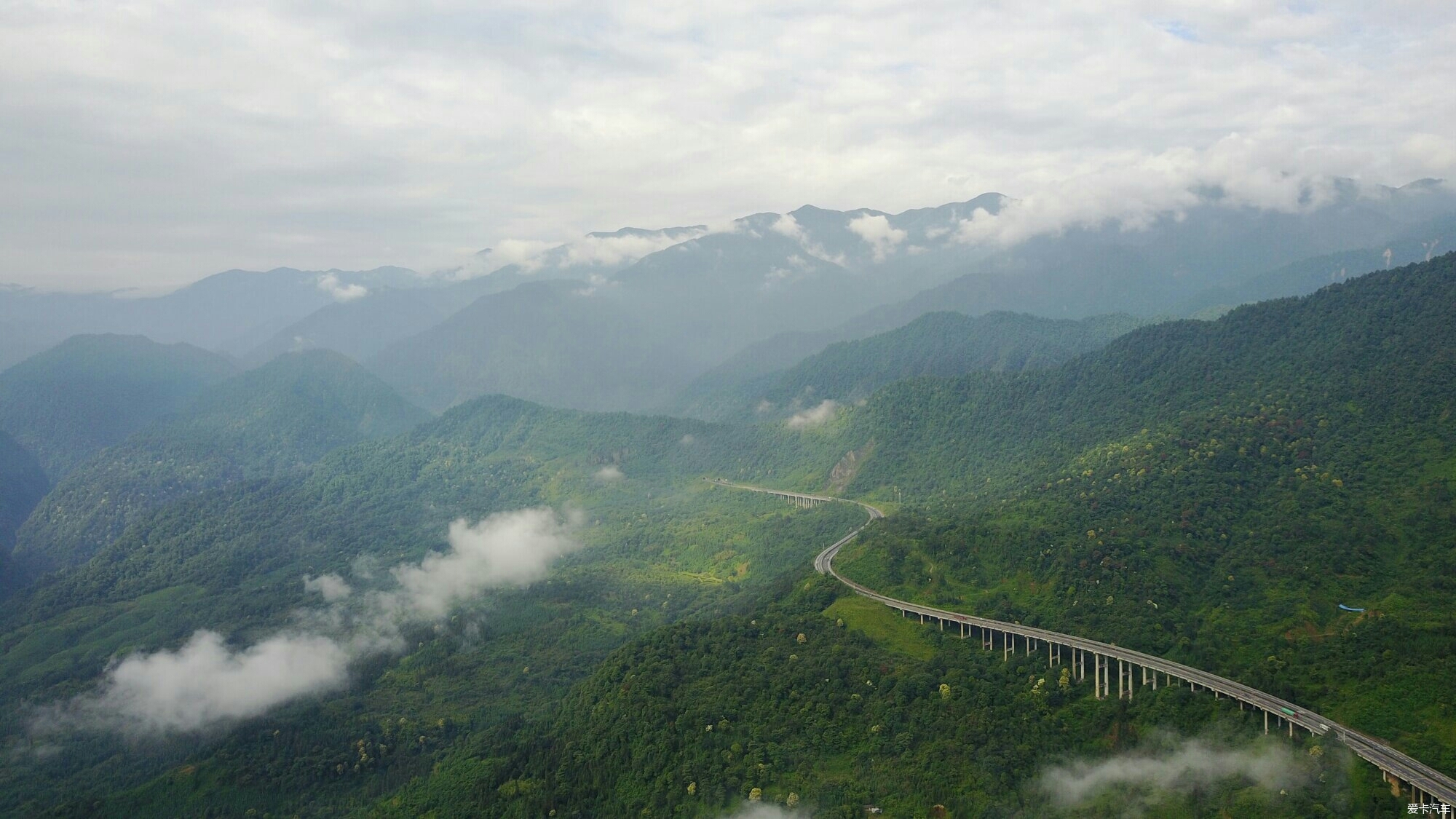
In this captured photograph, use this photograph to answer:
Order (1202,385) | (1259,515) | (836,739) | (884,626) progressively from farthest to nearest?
(1202,385), (1259,515), (884,626), (836,739)

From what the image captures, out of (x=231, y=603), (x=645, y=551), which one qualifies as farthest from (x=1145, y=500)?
(x=231, y=603)

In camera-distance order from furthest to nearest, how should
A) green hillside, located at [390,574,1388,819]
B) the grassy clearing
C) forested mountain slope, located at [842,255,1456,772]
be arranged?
the grassy clearing < forested mountain slope, located at [842,255,1456,772] < green hillside, located at [390,574,1388,819]

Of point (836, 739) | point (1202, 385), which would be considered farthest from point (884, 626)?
point (1202, 385)

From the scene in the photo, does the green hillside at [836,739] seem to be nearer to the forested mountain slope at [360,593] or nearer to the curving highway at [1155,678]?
the curving highway at [1155,678]

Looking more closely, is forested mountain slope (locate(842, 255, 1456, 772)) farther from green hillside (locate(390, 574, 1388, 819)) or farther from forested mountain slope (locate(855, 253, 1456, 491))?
green hillside (locate(390, 574, 1388, 819))

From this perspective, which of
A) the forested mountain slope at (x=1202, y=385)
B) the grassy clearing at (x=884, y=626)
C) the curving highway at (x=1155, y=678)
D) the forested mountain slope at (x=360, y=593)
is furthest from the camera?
the forested mountain slope at (x=1202, y=385)

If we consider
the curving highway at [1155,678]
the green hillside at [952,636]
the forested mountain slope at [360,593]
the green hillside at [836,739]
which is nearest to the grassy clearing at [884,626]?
the green hillside at [836,739]

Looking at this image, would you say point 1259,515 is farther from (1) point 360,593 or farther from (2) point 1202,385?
(1) point 360,593

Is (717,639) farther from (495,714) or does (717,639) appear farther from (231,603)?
(231,603)

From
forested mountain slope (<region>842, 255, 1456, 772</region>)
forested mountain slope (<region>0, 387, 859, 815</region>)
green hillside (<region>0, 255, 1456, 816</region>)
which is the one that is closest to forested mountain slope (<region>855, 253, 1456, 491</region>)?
forested mountain slope (<region>842, 255, 1456, 772</region>)
